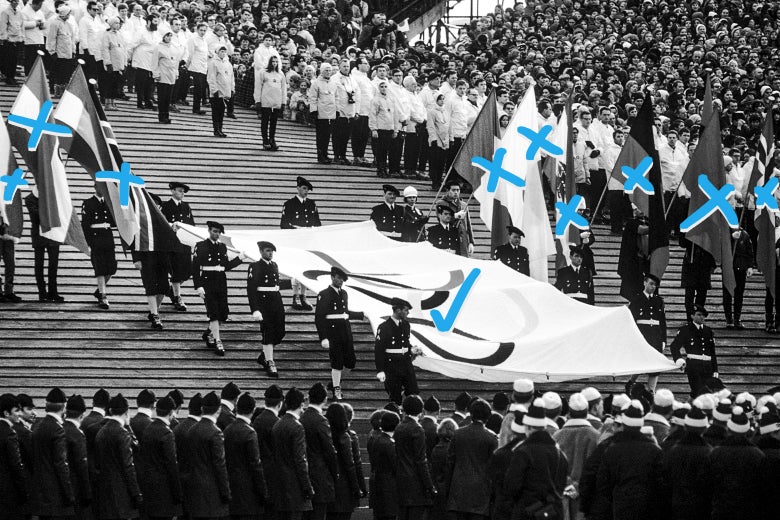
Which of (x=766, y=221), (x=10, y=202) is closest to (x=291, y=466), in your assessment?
(x=10, y=202)

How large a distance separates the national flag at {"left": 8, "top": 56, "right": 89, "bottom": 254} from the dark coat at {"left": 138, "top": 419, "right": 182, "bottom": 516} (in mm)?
A: 5306

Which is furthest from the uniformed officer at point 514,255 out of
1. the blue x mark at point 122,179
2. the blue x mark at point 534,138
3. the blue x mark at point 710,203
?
the blue x mark at point 122,179

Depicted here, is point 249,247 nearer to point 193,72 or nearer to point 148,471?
point 148,471

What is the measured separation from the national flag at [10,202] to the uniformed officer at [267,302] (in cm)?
318

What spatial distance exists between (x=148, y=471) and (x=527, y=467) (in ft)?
13.3

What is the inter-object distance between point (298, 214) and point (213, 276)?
2.38 metres

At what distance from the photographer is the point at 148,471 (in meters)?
14.2

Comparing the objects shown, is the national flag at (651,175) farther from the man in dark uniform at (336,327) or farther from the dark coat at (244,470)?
the dark coat at (244,470)

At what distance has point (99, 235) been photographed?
2000 cm

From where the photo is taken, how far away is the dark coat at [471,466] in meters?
13.9

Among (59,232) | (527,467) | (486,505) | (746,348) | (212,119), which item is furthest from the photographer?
(212,119)

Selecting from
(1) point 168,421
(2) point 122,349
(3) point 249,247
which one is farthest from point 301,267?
(1) point 168,421

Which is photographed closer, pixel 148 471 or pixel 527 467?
pixel 527 467

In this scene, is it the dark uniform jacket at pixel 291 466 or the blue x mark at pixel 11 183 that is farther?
the blue x mark at pixel 11 183
